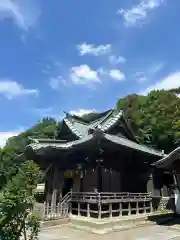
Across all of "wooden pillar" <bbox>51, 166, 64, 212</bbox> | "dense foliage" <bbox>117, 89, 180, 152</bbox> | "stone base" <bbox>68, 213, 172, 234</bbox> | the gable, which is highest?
"dense foliage" <bbox>117, 89, 180, 152</bbox>

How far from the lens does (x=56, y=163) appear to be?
63.4ft

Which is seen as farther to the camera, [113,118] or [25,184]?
[113,118]

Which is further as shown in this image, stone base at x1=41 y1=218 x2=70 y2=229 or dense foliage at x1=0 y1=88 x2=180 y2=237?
stone base at x1=41 y1=218 x2=70 y2=229

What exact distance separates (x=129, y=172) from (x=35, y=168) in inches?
522

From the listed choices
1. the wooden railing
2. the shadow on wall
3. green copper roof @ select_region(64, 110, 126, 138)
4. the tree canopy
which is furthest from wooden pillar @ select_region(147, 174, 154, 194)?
the tree canopy

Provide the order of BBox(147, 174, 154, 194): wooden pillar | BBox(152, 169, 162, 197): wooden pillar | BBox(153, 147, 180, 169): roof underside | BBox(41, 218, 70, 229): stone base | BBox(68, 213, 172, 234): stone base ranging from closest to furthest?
BBox(68, 213, 172, 234): stone base, BBox(41, 218, 70, 229): stone base, BBox(153, 147, 180, 169): roof underside, BBox(147, 174, 154, 194): wooden pillar, BBox(152, 169, 162, 197): wooden pillar

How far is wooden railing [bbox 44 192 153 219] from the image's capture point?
1678 centimetres

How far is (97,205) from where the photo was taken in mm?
17156

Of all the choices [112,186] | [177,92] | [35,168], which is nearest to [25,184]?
[35,168]

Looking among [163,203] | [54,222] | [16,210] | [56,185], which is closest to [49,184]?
[56,185]

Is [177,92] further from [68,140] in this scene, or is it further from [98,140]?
[98,140]

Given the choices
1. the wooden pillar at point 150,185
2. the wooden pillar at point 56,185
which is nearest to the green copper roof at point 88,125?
the wooden pillar at point 56,185

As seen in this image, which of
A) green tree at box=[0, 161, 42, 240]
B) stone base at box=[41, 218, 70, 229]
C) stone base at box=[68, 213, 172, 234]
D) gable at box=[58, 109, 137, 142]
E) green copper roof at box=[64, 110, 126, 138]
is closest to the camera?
green tree at box=[0, 161, 42, 240]

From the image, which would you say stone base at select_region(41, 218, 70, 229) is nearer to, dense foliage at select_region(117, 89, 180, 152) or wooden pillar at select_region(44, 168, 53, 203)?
wooden pillar at select_region(44, 168, 53, 203)
